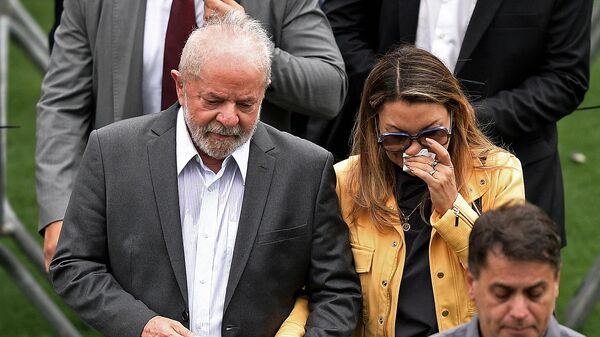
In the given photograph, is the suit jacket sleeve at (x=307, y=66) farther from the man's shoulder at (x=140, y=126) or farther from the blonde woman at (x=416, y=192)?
the man's shoulder at (x=140, y=126)

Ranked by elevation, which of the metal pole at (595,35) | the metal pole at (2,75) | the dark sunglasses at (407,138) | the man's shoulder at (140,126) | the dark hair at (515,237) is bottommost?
the metal pole at (2,75)

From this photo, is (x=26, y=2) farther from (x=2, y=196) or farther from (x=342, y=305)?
(x=342, y=305)

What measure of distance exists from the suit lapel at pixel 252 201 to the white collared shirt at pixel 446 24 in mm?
1093

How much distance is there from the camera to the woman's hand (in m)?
4.77

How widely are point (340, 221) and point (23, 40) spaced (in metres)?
3.47

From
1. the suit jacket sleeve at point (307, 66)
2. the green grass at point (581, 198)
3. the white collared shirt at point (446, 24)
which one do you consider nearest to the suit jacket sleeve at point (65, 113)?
the suit jacket sleeve at point (307, 66)

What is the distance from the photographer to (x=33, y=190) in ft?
31.8

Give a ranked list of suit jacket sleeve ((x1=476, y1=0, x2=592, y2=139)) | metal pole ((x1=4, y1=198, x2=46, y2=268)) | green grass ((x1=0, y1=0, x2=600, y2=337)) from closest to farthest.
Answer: suit jacket sleeve ((x1=476, y1=0, x2=592, y2=139)) → metal pole ((x1=4, y1=198, x2=46, y2=268)) → green grass ((x1=0, y1=0, x2=600, y2=337))

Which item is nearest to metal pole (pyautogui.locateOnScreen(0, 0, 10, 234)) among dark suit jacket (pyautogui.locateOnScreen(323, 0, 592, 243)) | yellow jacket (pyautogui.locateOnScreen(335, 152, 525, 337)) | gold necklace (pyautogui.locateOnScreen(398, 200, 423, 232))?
dark suit jacket (pyautogui.locateOnScreen(323, 0, 592, 243))

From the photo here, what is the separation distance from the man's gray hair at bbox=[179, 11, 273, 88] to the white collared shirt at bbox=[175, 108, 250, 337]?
9.6 inches

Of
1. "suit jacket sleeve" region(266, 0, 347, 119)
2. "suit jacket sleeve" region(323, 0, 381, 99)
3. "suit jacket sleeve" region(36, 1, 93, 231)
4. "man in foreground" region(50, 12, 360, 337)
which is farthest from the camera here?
"suit jacket sleeve" region(323, 0, 381, 99)

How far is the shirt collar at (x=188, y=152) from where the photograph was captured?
4855mm

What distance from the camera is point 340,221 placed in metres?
4.90

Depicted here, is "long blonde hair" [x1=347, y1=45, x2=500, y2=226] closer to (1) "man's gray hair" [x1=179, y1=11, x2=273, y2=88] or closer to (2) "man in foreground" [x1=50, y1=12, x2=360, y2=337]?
(2) "man in foreground" [x1=50, y1=12, x2=360, y2=337]
